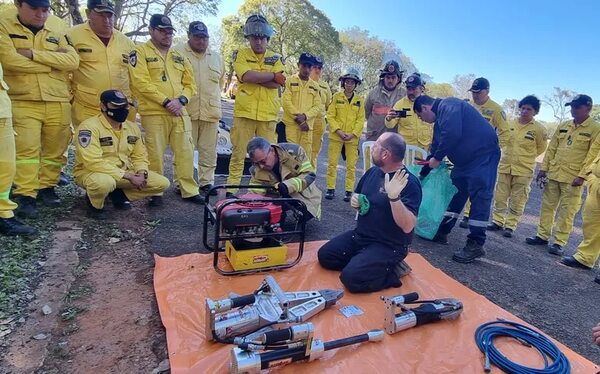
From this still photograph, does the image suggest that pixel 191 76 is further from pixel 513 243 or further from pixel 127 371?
pixel 513 243

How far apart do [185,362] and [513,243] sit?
4.47 meters

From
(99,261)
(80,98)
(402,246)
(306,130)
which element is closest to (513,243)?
(402,246)

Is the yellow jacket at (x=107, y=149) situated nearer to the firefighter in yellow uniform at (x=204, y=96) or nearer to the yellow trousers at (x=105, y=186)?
the yellow trousers at (x=105, y=186)

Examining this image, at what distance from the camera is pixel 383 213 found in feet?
9.74

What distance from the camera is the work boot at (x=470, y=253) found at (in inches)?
155

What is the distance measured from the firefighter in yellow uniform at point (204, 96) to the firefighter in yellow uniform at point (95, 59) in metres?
0.80

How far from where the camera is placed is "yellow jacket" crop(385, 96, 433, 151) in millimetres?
5348

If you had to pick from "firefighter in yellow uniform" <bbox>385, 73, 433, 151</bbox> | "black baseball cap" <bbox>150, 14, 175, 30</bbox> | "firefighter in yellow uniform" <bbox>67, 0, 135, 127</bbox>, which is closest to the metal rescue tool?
"firefighter in yellow uniform" <bbox>67, 0, 135, 127</bbox>

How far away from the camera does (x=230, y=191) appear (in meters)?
5.18

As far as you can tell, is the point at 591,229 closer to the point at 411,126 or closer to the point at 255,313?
the point at 411,126

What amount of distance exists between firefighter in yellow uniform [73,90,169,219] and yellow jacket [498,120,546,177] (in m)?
4.66

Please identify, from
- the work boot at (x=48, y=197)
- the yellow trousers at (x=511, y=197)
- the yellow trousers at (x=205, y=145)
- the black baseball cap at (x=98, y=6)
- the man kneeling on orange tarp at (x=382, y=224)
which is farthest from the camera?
the yellow trousers at (x=511, y=197)

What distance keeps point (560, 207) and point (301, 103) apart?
12.4 feet

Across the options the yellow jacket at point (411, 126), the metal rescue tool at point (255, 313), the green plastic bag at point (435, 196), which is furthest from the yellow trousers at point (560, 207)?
the metal rescue tool at point (255, 313)
